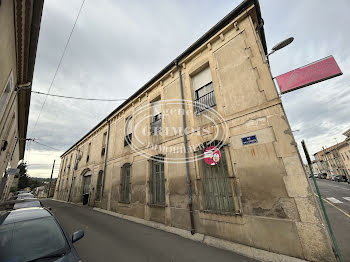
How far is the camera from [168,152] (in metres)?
6.75

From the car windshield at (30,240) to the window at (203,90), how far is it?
5.62 meters

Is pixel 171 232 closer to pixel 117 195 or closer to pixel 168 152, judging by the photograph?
pixel 168 152

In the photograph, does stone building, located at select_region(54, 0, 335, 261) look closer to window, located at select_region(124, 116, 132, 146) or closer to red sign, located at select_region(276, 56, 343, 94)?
red sign, located at select_region(276, 56, 343, 94)

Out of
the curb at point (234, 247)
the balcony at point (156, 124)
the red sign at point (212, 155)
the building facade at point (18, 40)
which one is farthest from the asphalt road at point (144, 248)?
the building facade at point (18, 40)

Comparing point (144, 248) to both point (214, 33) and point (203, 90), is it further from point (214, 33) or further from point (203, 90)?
point (214, 33)

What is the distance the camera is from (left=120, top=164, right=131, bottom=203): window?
884 centimetres

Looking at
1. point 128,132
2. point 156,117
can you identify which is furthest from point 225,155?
point 128,132

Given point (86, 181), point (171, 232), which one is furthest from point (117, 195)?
point (86, 181)

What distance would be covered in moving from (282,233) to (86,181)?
54.5 feet

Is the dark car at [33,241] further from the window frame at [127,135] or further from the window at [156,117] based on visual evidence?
the window frame at [127,135]

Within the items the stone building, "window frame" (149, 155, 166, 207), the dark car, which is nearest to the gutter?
the stone building

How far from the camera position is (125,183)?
9.20 meters

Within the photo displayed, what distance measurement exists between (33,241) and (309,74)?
7663mm

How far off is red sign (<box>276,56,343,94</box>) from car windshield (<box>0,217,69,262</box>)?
21.9 ft
